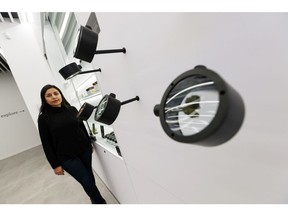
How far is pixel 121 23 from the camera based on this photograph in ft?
2.13

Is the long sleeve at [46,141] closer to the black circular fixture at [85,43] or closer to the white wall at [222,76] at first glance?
the white wall at [222,76]

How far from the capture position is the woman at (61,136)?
1.51 m

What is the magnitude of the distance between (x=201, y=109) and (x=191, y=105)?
0.03 m

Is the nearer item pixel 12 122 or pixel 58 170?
pixel 58 170

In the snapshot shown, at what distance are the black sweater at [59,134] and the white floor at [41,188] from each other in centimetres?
89

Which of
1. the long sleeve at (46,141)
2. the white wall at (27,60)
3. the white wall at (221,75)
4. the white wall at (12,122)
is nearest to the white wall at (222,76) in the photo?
the white wall at (221,75)

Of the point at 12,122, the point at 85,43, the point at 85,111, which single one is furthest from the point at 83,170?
the point at 12,122

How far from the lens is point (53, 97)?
150 cm

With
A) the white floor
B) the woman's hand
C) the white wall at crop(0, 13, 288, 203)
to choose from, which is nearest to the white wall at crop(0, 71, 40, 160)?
the white floor

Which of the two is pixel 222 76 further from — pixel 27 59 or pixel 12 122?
pixel 12 122

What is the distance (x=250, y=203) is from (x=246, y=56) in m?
0.39

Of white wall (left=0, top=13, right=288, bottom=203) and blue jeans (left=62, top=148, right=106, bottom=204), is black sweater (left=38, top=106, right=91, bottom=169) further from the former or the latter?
white wall (left=0, top=13, right=288, bottom=203)

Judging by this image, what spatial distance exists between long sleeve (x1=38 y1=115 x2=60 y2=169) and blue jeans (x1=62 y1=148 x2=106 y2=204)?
0.32 ft
